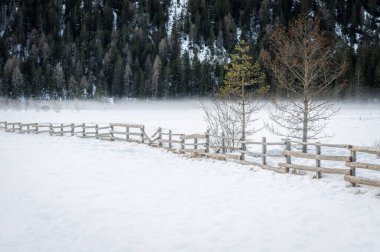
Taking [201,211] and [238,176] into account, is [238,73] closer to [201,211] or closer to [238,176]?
[238,176]

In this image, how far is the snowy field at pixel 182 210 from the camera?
6.66m

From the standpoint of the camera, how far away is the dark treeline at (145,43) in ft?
316

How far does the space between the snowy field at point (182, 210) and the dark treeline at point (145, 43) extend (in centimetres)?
5541

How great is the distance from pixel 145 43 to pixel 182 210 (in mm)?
116357

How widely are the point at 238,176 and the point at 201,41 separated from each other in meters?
117

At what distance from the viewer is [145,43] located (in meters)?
119

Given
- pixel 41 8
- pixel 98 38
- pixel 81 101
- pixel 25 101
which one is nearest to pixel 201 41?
pixel 98 38

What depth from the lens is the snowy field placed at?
666cm

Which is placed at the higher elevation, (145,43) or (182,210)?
(145,43)

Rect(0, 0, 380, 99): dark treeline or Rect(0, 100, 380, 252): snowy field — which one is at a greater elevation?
Rect(0, 0, 380, 99): dark treeline

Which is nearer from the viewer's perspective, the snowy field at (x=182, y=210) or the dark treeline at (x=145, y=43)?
the snowy field at (x=182, y=210)

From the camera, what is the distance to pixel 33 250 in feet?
21.5

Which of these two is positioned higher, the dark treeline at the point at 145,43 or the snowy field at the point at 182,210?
the dark treeline at the point at 145,43

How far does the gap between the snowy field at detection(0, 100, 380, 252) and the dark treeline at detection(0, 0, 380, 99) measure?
5541 centimetres
